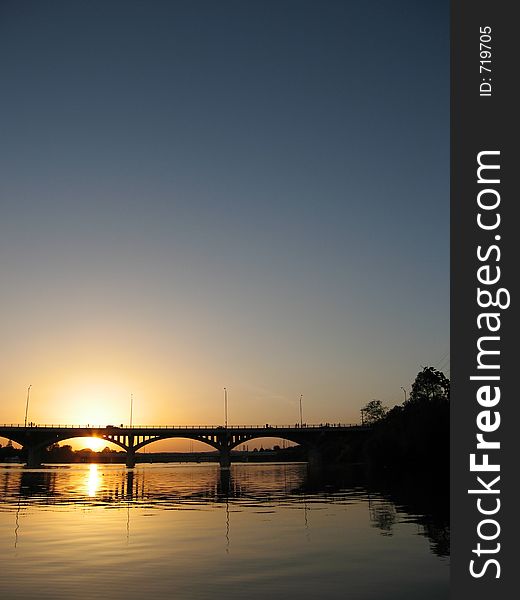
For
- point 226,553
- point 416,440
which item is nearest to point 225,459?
point 416,440

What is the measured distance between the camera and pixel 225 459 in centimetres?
18400

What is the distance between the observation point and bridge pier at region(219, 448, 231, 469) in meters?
181

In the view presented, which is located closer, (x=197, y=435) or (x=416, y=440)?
(x=416, y=440)

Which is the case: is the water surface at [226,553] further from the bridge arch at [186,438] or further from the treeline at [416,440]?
the bridge arch at [186,438]

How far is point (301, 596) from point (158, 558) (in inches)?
327

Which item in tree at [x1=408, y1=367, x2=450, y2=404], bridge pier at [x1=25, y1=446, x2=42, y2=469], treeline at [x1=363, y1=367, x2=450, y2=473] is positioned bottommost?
bridge pier at [x1=25, y1=446, x2=42, y2=469]

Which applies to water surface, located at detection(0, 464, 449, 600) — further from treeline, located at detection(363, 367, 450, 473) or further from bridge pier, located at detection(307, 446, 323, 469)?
bridge pier, located at detection(307, 446, 323, 469)

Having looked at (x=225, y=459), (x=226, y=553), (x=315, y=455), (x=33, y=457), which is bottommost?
(x=33, y=457)

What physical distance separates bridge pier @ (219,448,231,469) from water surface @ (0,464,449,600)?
449 ft

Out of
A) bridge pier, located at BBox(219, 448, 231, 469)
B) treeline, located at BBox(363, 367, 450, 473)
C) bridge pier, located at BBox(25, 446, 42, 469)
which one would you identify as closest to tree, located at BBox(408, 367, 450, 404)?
treeline, located at BBox(363, 367, 450, 473)

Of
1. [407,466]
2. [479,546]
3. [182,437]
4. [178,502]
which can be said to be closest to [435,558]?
[479,546]

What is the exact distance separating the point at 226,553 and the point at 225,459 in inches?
6359

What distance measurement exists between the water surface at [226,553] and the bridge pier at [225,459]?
137m

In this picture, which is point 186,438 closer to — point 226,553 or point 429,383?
point 429,383
